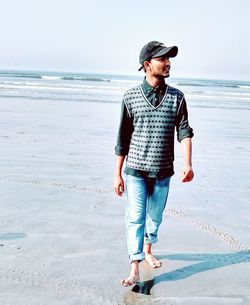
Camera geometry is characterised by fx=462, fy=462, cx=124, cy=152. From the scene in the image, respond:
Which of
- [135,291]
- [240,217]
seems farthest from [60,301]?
[240,217]

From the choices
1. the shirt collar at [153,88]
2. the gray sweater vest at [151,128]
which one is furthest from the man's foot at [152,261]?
the shirt collar at [153,88]

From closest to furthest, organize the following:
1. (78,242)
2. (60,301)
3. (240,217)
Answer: (60,301) < (78,242) < (240,217)

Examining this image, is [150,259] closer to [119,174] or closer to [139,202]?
[139,202]

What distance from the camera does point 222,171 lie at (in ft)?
27.4

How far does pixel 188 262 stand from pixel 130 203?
3.00 feet

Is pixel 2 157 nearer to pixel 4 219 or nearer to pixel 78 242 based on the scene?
pixel 4 219

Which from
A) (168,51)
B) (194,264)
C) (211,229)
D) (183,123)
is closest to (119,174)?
(183,123)

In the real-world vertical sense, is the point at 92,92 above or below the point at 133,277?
below

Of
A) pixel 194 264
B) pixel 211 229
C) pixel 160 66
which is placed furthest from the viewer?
pixel 211 229

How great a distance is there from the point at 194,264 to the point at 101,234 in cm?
106

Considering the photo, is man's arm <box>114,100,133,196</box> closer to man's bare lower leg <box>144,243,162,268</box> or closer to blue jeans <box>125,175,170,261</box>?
blue jeans <box>125,175,170,261</box>

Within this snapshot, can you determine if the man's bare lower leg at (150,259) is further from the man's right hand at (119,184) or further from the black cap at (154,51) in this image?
the black cap at (154,51)

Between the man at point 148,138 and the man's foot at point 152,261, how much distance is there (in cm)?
33

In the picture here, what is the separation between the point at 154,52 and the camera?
11.3 ft
